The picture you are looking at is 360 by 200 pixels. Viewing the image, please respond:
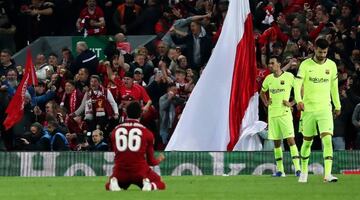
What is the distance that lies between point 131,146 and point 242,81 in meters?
10.4

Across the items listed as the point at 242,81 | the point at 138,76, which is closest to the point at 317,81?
the point at 242,81

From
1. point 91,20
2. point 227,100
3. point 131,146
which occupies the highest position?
point 91,20

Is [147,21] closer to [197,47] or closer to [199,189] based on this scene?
[197,47]

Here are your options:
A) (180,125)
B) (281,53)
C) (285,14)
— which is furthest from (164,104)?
(285,14)

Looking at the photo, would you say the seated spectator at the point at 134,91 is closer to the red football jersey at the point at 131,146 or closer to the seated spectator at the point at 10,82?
the seated spectator at the point at 10,82

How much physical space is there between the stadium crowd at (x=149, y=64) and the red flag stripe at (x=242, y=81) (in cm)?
70

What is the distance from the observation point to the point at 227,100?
2962cm

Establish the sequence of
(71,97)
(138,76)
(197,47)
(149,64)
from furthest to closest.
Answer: (197,47)
(149,64)
(138,76)
(71,97)

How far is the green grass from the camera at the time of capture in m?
18.9

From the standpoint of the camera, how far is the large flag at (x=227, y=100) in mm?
29062

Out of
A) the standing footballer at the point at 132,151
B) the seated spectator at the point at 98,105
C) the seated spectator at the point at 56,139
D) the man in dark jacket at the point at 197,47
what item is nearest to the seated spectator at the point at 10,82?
the seated spectator at the point at 98,105

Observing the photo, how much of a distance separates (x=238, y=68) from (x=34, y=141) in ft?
16.5

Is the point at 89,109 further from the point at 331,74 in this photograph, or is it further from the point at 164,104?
the point at 331,74

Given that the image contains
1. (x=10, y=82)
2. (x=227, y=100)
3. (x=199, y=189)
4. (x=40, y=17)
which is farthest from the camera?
(x=40, y=17)
